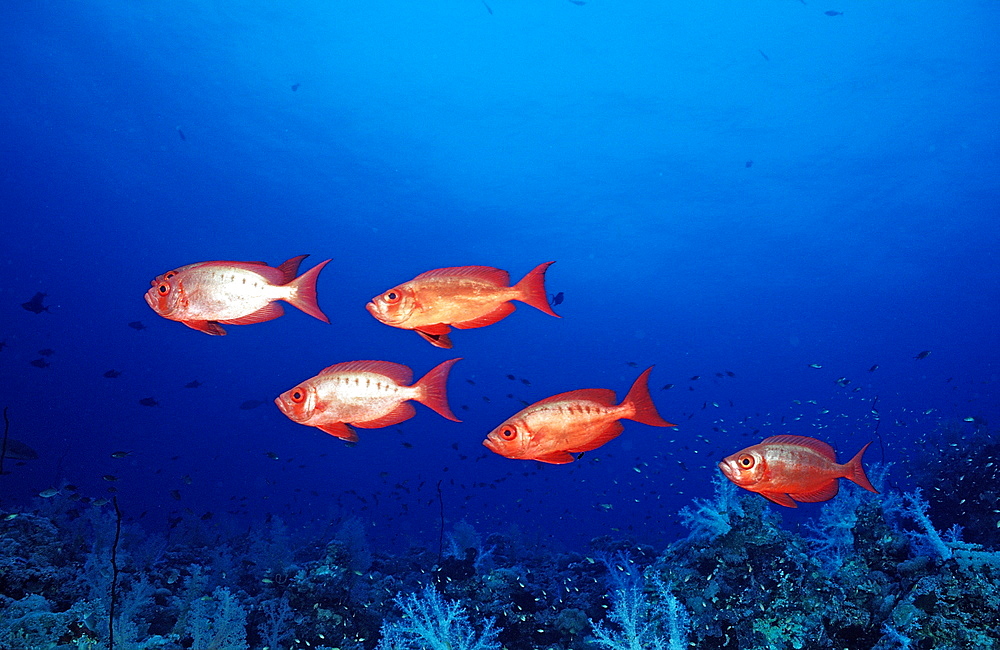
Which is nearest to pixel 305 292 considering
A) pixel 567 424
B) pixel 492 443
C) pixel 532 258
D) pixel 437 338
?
pixel 437 338

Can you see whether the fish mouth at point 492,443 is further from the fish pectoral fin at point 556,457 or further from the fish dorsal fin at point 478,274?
the fish dorsal fin at point 478,274

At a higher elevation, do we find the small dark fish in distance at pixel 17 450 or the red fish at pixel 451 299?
the small dark fish in distance at pixel 17 450

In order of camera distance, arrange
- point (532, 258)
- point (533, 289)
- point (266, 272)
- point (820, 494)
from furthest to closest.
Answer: point (532, 258) → point (820, 494) → point (266, 272) → point (533, 289)

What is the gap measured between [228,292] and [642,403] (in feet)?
8.87

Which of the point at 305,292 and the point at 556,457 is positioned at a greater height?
the point at 305,292

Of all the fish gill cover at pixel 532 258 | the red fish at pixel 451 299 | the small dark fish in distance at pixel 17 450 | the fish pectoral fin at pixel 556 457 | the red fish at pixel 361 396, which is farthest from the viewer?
the small dark fish in distance at pixel 17 450

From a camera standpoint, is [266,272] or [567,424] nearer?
[266,272]

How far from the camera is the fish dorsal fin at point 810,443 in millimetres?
3398

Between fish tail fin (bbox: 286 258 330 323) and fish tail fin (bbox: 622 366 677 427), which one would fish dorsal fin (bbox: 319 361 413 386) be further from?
fish tail fin (bbox: 622 366 677 427)

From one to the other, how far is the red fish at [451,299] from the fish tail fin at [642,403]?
96 centimetres

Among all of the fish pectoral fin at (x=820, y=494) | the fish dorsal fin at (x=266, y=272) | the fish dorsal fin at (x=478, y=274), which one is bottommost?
the fish pectoral fin at (x=820, y=494)

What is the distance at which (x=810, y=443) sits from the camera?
3.43m

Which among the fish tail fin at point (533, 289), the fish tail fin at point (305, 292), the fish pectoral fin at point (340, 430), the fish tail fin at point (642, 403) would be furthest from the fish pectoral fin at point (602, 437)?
the fish tail fin at point (305, 292)

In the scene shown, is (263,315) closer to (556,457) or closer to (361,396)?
(361,396)
